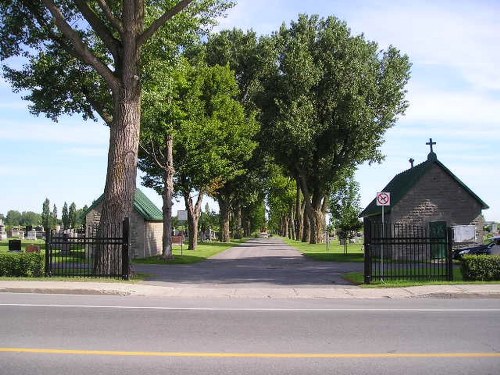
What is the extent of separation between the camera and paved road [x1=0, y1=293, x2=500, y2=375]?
21.8 feet

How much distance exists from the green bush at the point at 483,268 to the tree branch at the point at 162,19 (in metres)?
13.0

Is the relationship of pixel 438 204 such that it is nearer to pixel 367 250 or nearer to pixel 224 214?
pixel 367 250

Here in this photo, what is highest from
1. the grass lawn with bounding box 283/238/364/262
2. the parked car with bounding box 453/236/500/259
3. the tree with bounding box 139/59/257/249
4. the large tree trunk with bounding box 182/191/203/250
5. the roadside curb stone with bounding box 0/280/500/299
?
the tree with bounding box 139/59/257/249

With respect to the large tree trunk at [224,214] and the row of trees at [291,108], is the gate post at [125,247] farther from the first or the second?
the large tree trunk at [224,214]

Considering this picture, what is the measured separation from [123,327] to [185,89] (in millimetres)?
26879

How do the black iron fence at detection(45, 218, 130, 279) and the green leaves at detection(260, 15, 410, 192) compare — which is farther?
the green leaves at detection(260, 15, 410, 192)

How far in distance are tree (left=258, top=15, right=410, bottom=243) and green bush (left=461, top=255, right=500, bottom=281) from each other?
2832 centimetres

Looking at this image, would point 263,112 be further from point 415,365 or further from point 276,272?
point 415,365

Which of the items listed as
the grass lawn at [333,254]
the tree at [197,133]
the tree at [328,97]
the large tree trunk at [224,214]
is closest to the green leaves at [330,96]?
the tree at [328,97]

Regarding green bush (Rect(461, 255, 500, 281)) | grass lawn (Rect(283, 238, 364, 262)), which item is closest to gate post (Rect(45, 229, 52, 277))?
green bush (Rect(461, 255, 500, 281))

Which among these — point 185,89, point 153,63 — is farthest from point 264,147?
point 153,63

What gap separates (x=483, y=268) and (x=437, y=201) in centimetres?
1348

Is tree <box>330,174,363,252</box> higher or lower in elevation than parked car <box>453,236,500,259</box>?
higher

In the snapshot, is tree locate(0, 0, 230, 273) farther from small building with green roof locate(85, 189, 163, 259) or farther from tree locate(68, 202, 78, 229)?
tree locate(68, 202, 78, 229)
